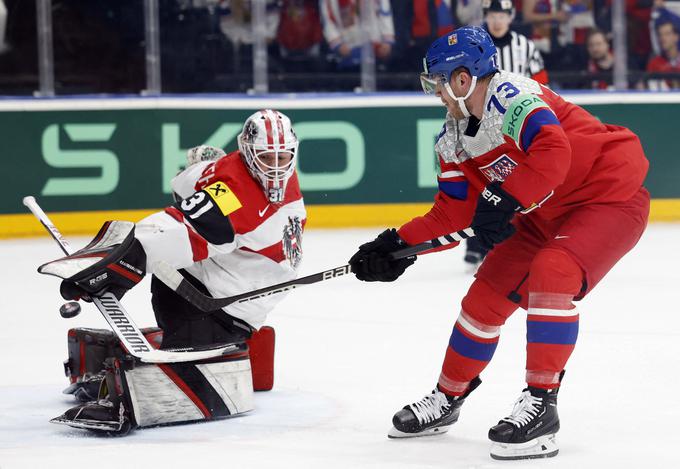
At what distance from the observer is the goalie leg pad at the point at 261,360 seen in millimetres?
3783

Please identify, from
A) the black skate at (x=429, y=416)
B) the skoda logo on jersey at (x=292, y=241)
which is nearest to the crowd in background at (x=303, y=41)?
the skoda logo on jersey at (x=292, y=241)

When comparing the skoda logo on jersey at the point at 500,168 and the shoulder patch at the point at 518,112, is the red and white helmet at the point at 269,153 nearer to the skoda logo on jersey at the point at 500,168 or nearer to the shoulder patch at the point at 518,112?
the skoda logo on jersey at the point at 500,168

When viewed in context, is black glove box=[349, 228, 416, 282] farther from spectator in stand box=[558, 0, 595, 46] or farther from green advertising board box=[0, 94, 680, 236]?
spectator in stand box=[558, 0, 595, 46]

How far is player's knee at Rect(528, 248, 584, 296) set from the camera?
9.61ft

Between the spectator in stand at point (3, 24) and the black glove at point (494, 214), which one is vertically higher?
the spectator in stand at point (3, 24)

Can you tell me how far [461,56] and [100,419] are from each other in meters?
1.29

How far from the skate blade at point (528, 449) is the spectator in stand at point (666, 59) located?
5846mm

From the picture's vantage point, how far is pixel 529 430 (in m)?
2.96

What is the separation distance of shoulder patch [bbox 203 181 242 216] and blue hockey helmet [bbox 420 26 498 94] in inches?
24.3

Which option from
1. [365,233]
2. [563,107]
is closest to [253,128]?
[563,107]

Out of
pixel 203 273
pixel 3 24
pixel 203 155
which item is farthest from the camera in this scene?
pixel 3 24

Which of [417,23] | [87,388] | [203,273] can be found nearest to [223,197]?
[203,273]

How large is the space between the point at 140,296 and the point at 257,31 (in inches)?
112

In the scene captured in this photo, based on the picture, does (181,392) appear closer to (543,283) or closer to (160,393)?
(160,393)
